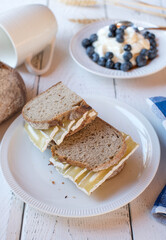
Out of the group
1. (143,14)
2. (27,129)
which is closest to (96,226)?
(27,129)

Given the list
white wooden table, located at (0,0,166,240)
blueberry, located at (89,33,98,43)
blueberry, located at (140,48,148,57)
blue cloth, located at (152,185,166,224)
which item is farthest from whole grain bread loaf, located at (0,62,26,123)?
blue cloth, located at (152,185,166,224)

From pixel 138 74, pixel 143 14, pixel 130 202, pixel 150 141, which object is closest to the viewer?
pixel 130 202

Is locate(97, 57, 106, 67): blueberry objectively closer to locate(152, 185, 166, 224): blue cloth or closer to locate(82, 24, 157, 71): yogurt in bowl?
locate(82, 24, 157, 71): yogurt in bowl

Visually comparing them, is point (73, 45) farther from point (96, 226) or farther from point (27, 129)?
point (96, 226)

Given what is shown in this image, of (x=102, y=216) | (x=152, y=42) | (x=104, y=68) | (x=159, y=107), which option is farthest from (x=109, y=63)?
(x=102, y=216)

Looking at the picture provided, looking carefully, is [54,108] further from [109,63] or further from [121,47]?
[121,47]

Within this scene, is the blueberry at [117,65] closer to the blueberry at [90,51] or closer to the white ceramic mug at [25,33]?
the blueberry at [90,51]

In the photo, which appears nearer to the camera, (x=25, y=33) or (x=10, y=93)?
(x=10, y=93)
